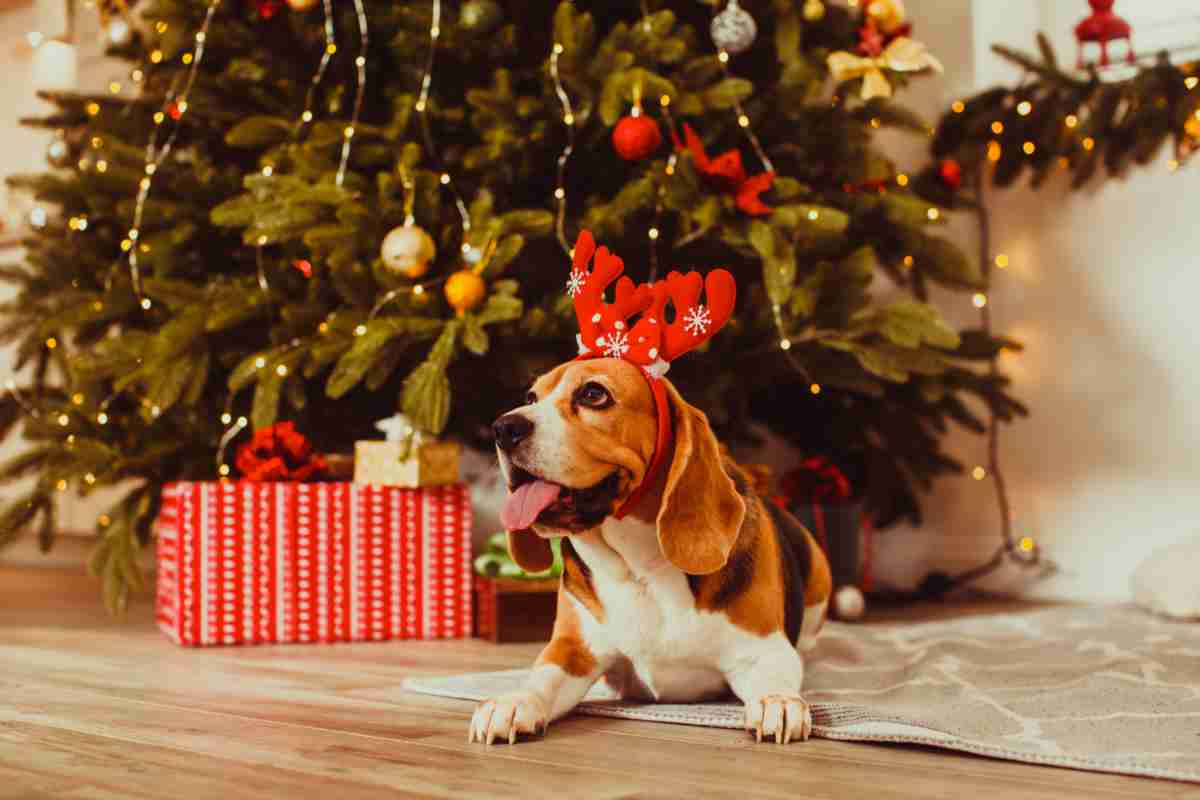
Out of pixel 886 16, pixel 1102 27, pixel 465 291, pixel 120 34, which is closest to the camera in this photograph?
pixel 465 291

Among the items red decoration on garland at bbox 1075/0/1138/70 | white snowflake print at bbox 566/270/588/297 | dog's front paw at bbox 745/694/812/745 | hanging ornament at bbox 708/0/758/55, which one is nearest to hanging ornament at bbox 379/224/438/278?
hanging ornament at bbox 708/0/758/55

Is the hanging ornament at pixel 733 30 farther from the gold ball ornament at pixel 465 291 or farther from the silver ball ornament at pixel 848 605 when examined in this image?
the silver ball ornament at pixel 848 605

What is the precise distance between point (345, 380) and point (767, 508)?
0.91 metres

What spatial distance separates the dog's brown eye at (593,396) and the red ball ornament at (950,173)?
2.22 metres

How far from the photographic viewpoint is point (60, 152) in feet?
11.0

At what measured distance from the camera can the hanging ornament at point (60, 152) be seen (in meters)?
3.34

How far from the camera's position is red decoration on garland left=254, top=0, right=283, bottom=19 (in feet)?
10.1

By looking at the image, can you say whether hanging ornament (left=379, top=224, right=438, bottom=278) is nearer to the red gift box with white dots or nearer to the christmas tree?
the christmas tree

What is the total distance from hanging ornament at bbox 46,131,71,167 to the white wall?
Answer: 233cm

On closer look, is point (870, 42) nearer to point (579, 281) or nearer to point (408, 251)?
point (408, 251)

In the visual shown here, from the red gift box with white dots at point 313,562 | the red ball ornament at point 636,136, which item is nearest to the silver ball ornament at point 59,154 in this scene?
the red gift box with white dots at point 313,562

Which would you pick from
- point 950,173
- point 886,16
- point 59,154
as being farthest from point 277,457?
point 950,173

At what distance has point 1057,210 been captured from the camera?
146 inches

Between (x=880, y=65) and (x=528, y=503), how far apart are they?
179cm
